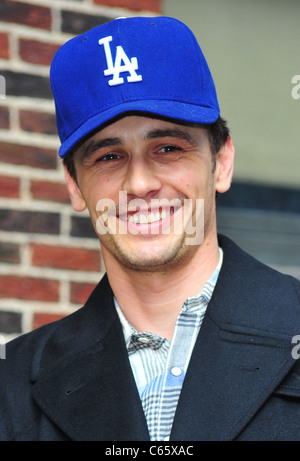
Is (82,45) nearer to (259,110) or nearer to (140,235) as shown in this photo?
(140,235)

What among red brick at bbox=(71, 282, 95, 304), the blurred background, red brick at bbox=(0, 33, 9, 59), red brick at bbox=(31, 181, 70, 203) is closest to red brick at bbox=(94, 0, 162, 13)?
the blurred background

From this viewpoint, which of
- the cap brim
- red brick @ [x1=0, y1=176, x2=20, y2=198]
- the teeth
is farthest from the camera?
red brick @ [x1=0, y1=176, x2=20, y2=198]

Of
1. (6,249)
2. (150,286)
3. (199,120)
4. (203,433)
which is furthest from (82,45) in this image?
(203,433)

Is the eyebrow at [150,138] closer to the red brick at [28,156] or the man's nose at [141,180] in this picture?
the man's nose at [141,180]

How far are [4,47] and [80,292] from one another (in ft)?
3.60

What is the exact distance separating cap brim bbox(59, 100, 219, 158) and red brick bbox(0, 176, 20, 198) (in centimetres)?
80

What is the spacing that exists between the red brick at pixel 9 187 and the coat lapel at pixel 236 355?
110 centimetres

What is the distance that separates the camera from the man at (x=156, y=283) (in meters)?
2.54

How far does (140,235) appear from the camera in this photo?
2.68 meters

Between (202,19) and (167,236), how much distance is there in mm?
1597

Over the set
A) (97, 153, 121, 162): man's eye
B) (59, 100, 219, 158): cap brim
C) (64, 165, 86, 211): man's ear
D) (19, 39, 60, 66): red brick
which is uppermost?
(19, 39, 60, 66): red brick

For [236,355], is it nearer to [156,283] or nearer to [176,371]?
[176,371]

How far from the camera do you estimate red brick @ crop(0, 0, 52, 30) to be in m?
3.48

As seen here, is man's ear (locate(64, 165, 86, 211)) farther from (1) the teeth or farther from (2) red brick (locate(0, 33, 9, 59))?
(2) red brick (locate(0, 33, 9, 59))
